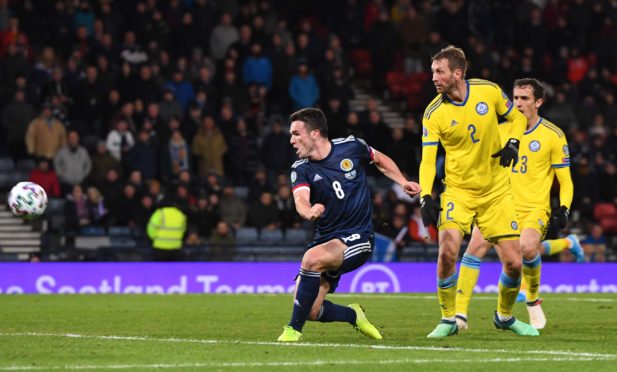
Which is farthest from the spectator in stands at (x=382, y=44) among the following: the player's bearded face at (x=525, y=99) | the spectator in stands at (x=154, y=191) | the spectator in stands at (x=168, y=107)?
the player's bearded face at (x=525, y=99)

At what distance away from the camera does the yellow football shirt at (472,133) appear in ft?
38.2

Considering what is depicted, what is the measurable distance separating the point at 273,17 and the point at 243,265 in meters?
7.16

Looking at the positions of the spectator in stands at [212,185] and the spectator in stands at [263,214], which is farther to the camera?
the spectator in stands at [263,214]

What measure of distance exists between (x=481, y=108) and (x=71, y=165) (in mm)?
12999

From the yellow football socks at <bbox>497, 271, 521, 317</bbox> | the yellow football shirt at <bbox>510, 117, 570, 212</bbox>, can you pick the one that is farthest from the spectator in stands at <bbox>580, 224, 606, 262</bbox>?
the yellow football socks at <bbox>497, 271, 521, 317</bbox>

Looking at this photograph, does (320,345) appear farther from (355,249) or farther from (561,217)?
(561,217)

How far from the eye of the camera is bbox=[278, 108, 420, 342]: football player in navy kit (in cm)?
1068

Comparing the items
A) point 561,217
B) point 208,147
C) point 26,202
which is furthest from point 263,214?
point 561,217

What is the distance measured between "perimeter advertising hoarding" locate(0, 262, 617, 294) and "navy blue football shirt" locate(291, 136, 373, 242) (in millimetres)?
11116

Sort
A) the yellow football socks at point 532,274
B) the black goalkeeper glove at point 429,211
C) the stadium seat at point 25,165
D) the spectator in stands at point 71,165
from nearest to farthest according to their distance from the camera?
the black goalkeeper glove at point 429,211 → the yellow football socks at point 532,274 → the spectator in stands at point 71,165 → the stadium seat at point 25,165

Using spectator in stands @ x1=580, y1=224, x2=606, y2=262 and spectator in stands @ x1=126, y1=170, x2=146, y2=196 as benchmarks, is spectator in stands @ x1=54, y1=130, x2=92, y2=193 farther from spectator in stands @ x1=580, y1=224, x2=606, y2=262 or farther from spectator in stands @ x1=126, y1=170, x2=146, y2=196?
spectator in stands @ x1=580, y1=224, x2=606, y2=262

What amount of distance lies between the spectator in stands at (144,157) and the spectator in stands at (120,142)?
0.15 m

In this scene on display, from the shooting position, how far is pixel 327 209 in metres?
10.9

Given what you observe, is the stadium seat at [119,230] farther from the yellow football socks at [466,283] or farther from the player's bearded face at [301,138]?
the player's bearded face at [301,138]
